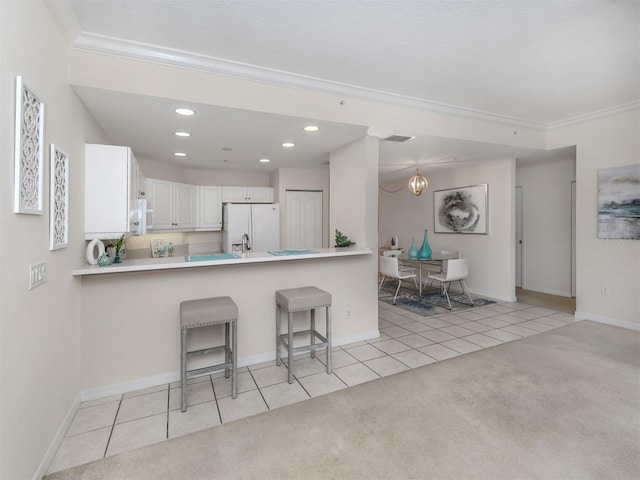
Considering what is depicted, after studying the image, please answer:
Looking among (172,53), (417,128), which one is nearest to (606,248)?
(417,128)

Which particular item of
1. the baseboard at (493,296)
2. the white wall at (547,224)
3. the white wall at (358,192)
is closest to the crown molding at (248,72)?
the white wall at (358,192)

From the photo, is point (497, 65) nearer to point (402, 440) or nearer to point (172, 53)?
point (172, 53)

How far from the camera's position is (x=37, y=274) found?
1646 mm

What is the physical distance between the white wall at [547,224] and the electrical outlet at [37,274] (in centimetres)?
676

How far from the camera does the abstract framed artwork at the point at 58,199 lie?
1.83 m

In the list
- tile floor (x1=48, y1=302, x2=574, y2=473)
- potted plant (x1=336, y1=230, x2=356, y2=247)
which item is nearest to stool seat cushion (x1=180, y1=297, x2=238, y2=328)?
tile floor (x1=48, y1=302, x2=574, y2=473)

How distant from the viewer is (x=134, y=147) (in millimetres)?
4051

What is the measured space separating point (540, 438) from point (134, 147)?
4912mm

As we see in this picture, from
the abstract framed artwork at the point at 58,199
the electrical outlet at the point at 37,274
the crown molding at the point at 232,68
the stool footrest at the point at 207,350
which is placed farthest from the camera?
the stool footrest at the point at 207,350

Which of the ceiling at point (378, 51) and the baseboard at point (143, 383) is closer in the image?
the ceiling at point (378, 51)

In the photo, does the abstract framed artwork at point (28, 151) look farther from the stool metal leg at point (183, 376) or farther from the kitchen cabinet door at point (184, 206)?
the kitchen cabinet door at point (184, 206)

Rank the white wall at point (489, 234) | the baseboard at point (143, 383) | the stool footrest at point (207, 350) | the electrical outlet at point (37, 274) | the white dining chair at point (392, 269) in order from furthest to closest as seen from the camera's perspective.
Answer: the white wall at point (489, 234) < the white dining chair at point (392, 269) < the stool footrest at point (207, 350) < the baseboard at point (143, 383) < the electrical outlet at point (37, 274)

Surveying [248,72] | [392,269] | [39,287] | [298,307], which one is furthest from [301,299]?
[392,269]

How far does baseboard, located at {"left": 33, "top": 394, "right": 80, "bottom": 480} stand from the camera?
1684mm
